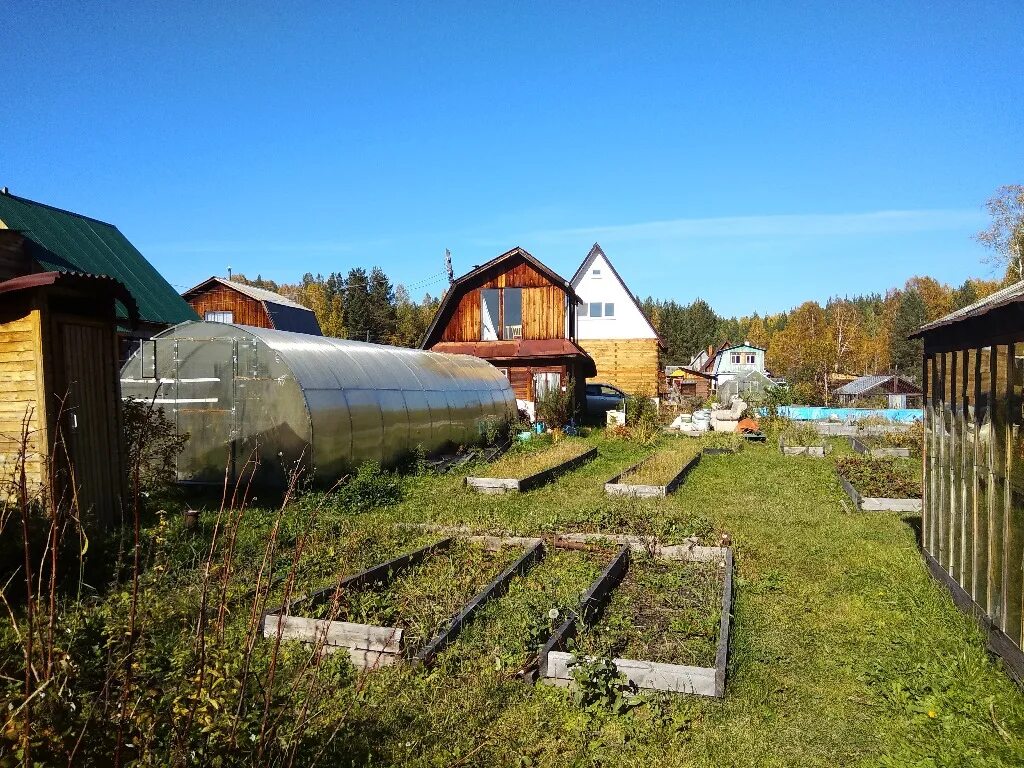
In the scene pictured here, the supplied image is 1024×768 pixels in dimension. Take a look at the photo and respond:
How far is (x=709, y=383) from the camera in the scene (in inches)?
2255

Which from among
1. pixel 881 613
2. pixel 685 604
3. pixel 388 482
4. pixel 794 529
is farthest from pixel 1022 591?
pixel 388 482

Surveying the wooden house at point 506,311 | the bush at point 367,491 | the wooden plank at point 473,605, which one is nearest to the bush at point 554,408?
the wooden house at point 506,311

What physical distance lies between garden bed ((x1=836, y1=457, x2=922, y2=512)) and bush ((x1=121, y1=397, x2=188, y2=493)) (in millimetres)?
11317

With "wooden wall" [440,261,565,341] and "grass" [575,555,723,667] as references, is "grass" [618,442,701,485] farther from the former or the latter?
"wooden wall" [440,261,565,341]

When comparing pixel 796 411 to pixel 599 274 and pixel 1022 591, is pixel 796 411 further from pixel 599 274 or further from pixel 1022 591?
pixel 1022 591

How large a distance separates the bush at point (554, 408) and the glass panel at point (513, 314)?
4006 mm

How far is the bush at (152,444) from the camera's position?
10.1 m

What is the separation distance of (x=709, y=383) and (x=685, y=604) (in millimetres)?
52257

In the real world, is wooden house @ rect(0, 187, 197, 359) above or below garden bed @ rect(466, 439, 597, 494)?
above

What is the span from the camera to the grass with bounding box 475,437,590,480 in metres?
14.6

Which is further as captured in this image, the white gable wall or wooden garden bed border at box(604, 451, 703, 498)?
the white gable wall

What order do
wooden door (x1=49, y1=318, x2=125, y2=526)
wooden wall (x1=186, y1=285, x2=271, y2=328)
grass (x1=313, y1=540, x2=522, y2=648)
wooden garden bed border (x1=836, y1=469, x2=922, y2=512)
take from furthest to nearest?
wooden wall (x1=186, y1=285, x2=271, y2=328) < wooden garden bed border (x1=836, y1=469, x2=922, y2=512) < wooden door (x1=49, y1=318, x2=125, y2=526) < grass (x1=313, y1=540, x2=522, y2=648)

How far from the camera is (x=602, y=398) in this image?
1321 inches

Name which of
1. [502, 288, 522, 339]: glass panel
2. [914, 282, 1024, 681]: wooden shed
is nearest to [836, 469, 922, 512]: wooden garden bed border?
[914, 282, 1024, 681]: wooden shed
